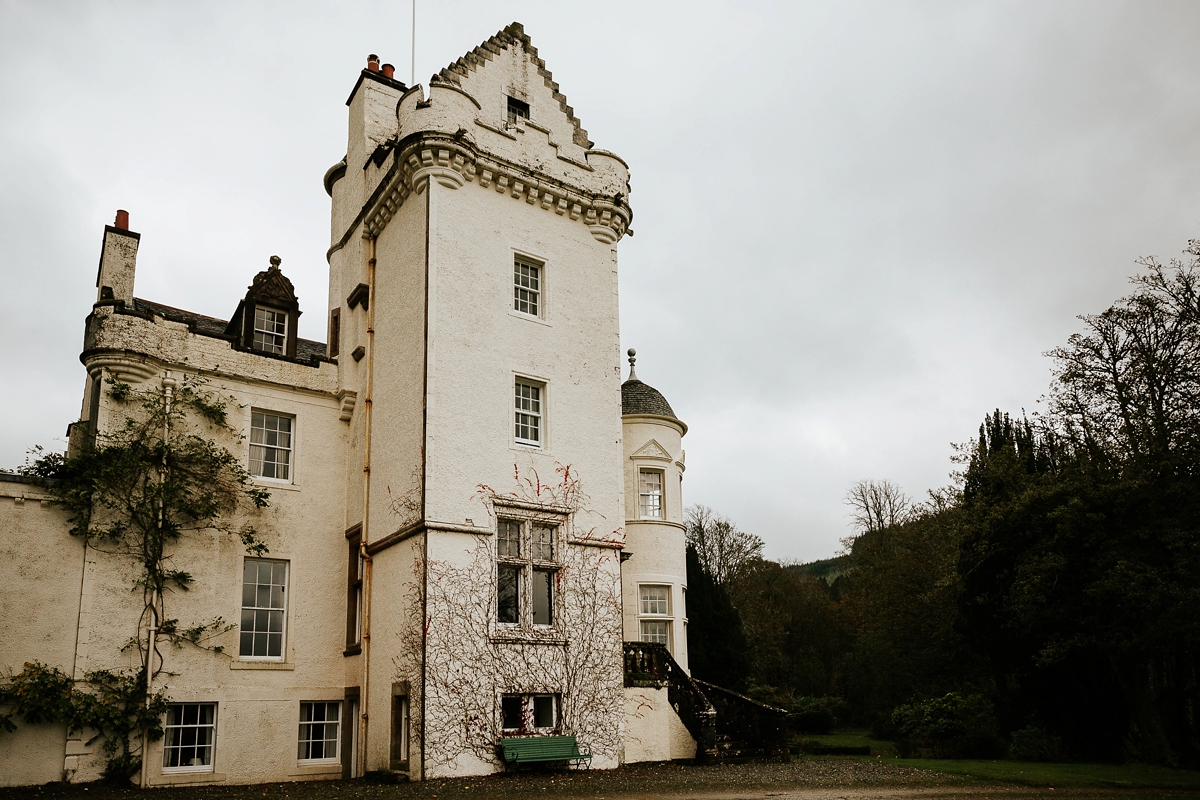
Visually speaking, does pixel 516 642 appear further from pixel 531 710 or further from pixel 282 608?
pixel 282 608

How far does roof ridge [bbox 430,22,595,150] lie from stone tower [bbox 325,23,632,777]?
0.04m

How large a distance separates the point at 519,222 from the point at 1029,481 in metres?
15.1

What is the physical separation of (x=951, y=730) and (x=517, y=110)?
21.0m

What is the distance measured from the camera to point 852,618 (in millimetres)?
47500

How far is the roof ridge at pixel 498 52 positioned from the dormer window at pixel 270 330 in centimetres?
658

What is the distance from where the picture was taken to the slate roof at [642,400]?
23656 millimetres

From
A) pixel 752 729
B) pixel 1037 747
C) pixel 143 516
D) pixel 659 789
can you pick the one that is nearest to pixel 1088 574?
pixel 1037 747

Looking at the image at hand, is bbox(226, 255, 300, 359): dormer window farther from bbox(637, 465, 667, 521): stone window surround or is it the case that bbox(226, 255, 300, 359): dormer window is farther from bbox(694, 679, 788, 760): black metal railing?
bbox(694, 679, 788, 760): black metal railing

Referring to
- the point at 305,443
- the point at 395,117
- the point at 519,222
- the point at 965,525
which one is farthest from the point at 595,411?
the point at 965,525

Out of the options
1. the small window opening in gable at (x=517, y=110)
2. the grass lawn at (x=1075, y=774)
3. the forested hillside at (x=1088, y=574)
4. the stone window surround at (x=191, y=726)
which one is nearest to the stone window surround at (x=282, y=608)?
the stone window surround at (x=191, y=726)

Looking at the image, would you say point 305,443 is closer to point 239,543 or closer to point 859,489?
point 239,543

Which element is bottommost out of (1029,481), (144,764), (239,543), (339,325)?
(144,764)

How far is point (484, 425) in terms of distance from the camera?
16.6 m

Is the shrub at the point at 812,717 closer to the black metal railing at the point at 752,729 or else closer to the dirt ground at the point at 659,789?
the black metal railing at the point at 752,729
